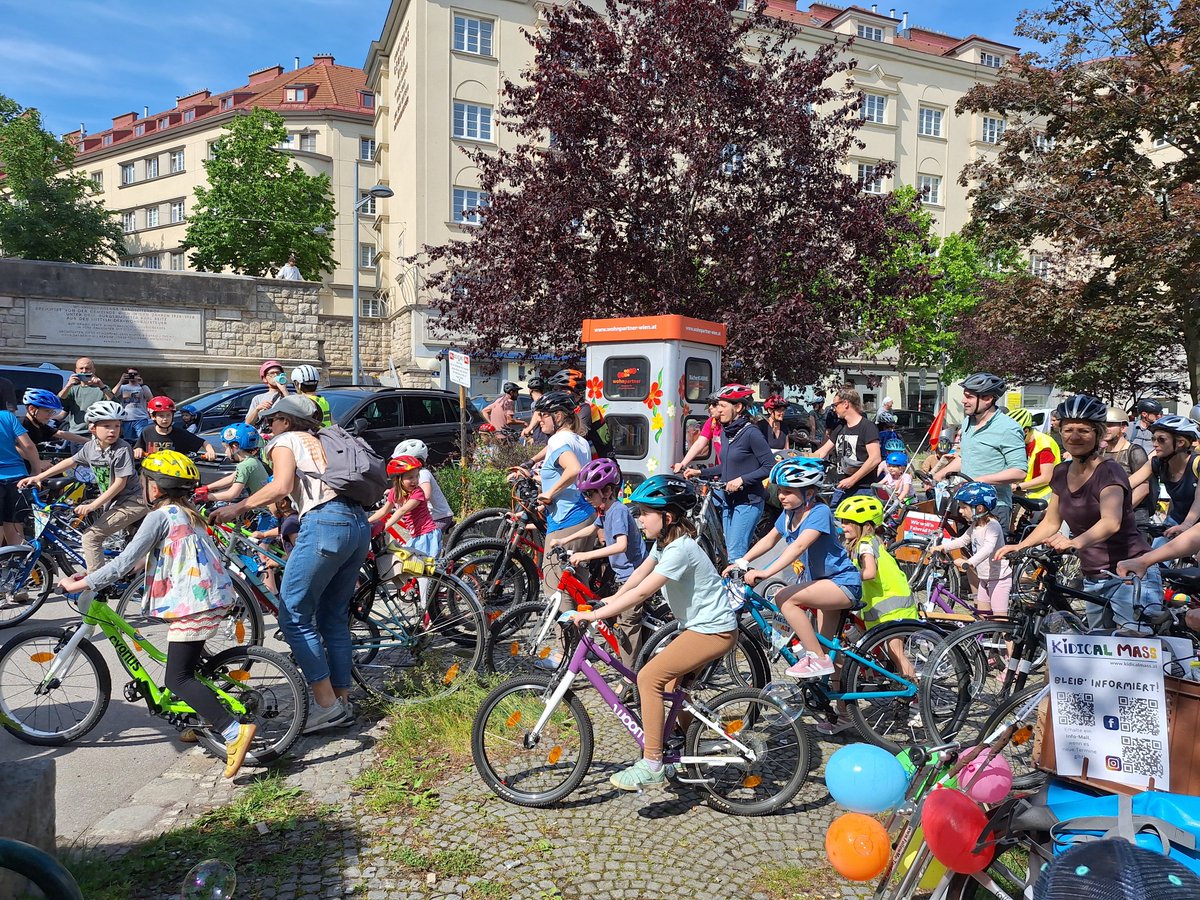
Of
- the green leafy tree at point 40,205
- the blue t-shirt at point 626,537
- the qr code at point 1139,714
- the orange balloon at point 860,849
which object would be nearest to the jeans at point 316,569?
the blue t-shirt at point 626,537

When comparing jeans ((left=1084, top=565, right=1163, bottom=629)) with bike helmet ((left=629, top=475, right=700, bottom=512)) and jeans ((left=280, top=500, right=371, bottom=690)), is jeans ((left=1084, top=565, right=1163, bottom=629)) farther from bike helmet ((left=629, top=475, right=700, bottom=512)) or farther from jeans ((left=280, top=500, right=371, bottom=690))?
jeans ((left=280, top=500, right=371, bottom=690))

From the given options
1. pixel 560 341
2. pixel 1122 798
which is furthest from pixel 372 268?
pixel 1122 798

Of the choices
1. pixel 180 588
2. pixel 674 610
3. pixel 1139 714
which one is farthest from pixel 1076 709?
pixel 180 588

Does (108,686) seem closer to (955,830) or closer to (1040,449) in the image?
(955,830)

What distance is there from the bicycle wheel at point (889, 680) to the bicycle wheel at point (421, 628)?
242 centimetres

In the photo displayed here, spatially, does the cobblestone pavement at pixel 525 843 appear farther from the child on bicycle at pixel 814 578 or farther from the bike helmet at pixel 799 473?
the bike helmet at pixel 799 473

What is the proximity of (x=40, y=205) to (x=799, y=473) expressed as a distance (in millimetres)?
45816

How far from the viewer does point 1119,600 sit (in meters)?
4.14

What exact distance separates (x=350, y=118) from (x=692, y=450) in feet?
144

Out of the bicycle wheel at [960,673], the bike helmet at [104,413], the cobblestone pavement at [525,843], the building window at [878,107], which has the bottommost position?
the cobblestone pavement at [525,843]

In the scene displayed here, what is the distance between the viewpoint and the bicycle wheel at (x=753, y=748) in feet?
13.1

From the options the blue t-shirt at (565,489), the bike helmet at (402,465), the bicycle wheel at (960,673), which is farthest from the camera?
the bike helmet at (402,465)

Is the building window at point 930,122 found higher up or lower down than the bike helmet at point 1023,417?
higher up

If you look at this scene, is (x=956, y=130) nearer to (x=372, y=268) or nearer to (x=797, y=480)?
(x=372, y=268)
